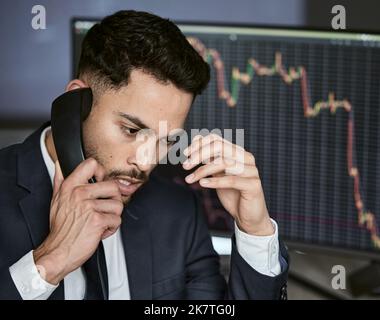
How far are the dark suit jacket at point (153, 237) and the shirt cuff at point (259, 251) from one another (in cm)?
1

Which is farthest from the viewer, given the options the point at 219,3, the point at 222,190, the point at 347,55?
the point at 219,3

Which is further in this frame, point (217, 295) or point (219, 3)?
point (219, 3)

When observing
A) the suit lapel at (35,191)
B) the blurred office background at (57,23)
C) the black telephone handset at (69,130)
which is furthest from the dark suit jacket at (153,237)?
the blurred office background at (57,23)

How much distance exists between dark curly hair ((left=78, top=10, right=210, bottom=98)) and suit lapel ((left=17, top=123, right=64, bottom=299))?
158 millimetres

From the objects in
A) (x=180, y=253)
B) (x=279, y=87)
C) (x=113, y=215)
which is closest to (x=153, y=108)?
(x=113, y=215)

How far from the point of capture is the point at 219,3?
2004 mm

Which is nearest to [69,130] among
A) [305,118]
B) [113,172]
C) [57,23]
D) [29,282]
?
[113,172]

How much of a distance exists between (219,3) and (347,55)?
0.51 meters

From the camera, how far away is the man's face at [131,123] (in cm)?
131

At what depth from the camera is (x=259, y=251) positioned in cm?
137

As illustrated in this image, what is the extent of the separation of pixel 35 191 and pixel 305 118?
57cm

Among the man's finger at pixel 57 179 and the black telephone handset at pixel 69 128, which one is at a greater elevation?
the black telephone handset at pixel 69 128

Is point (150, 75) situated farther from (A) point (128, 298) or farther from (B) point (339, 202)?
(B) point (339, 202)

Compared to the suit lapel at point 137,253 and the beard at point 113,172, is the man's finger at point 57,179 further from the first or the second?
the suit lapel at point 137,253
